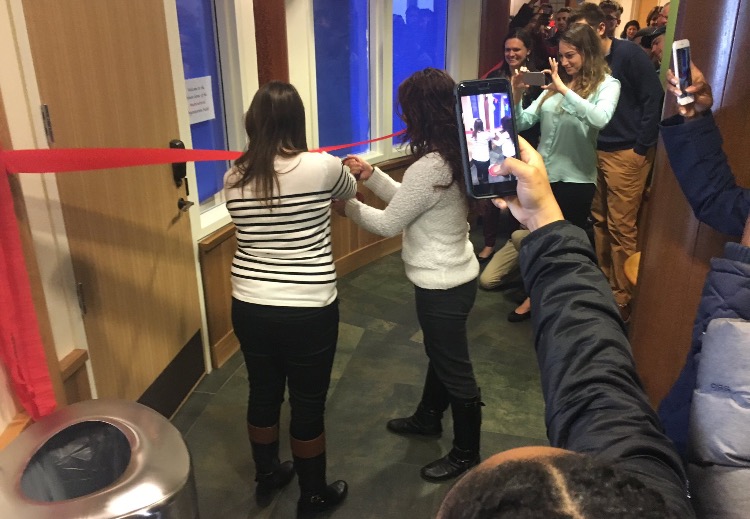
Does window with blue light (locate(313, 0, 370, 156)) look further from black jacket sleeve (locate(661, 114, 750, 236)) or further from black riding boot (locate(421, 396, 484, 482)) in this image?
black jacket sleeve (locate(661, 114, 750, 236))

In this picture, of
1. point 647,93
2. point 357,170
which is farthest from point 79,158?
point 647,93

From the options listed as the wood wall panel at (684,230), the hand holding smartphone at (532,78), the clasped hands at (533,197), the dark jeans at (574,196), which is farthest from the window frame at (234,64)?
the clasped hands at (533,197)

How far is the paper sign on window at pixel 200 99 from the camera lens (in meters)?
2.81

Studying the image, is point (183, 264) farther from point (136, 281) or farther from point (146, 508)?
point (146, 508)

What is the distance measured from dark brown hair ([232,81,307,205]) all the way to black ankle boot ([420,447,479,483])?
47.7 inches

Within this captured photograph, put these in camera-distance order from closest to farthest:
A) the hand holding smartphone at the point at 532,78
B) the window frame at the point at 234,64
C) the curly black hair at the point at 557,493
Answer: the curly black hair at the point at 557,493 < the hand holding smartphone at the point at 532,78 < the window frame at the point at 234,64

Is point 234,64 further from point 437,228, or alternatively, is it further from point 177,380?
point 437,228

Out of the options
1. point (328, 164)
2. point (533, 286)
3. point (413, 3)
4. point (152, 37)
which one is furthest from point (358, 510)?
point (413, 3)

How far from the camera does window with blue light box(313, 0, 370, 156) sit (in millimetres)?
3990

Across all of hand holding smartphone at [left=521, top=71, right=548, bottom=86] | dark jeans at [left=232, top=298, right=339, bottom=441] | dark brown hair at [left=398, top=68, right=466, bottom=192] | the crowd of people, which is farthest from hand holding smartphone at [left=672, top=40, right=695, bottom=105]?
hand holding smartphone at [left=521, top=71, right=548, bottom=86]

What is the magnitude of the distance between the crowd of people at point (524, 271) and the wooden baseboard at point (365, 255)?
3.18 feet

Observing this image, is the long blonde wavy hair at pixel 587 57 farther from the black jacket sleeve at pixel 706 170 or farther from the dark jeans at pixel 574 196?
the black jacket sleeve at pixel 706 170

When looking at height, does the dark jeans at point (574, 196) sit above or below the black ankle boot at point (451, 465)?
above

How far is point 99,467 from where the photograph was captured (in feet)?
3.96
